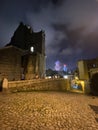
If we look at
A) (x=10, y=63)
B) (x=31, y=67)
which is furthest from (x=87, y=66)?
(x=10, y=63)

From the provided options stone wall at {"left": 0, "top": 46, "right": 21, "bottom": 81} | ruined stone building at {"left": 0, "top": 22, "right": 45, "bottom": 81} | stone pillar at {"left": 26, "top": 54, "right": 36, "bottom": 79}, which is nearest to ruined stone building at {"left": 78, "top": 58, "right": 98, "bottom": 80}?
ruined stone building at {"left": 0, "top": 22, "right": 45, "bottom": 81}

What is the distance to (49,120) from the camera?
5.06 meters

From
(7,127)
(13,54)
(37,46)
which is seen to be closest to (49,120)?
(7,127)

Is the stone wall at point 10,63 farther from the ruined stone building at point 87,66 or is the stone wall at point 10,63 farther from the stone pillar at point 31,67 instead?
the ruined stone building at point 87,66

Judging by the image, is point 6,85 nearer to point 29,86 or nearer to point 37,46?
point 29,86

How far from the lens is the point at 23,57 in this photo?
3122 centimetres

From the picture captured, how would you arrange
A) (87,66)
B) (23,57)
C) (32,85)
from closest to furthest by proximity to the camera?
(32,85), (23,57), (87,66)

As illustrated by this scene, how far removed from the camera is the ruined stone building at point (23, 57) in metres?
20.8

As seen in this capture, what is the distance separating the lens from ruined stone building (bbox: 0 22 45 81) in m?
20.8

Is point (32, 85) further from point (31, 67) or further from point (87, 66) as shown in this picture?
point (87, 66)

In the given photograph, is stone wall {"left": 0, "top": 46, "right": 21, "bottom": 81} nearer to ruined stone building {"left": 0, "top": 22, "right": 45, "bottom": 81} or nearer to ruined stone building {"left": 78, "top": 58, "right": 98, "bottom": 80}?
ruined stone building {"left": 0, "top": 22, "right": 45, "bottom": 81}

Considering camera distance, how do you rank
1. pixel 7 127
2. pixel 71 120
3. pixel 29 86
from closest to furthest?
pixel 7 127
pixel 71 120
pixel 29 86

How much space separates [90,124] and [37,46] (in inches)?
1428

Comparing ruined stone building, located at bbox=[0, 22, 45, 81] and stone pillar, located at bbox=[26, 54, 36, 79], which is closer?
ruined stone building, located at bbox=[0, 22, 45, 81]
